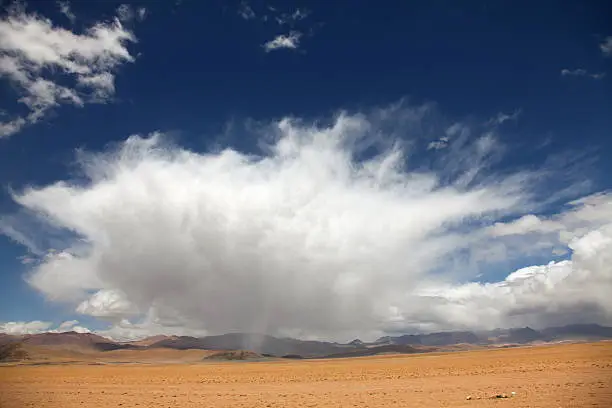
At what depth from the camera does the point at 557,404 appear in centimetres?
2566

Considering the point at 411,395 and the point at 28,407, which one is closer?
the point at 28,407

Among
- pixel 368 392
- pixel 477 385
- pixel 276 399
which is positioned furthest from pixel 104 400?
pixel 477 385

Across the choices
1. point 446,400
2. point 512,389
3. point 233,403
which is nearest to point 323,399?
point 233,403

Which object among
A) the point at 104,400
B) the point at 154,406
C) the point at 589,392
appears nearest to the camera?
the point at 589,392

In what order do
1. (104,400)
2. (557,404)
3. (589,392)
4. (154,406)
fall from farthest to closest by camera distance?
(104,400), (154,406), (589,392), (557,404)

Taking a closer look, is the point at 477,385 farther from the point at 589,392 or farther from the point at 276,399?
the point at 276,399

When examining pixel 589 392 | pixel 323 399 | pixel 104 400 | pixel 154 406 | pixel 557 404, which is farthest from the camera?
pixel 104 400

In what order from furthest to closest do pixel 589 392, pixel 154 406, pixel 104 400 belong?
pixel 104 400
pixel 154 406
pixel 589 392

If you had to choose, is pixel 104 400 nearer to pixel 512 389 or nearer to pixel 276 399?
pixel 276 399

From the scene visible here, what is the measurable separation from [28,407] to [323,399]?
2205cm

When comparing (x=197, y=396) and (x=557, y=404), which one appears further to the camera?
(x=197, y=396)

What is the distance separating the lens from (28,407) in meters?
32.6

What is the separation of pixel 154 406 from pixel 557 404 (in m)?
27.0

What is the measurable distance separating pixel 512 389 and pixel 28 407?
37116mm
